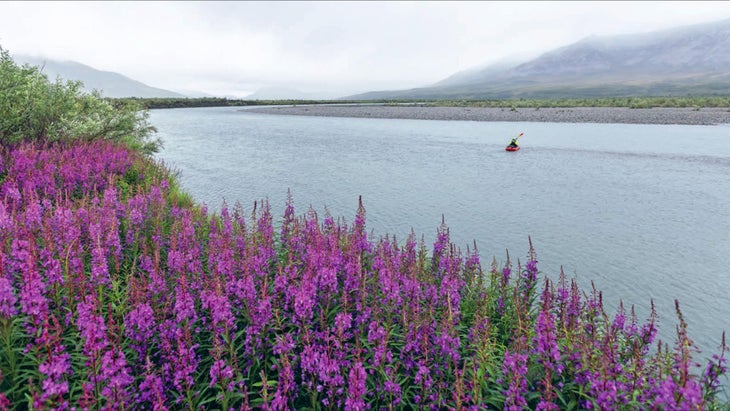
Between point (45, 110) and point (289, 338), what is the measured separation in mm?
18956

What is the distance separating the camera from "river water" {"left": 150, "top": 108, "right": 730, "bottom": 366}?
45.0 feet

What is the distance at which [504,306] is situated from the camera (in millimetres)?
8828

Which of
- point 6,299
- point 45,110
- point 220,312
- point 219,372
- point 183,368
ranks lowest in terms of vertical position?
point 183,368

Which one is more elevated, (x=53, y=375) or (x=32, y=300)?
(x=32, y=300)

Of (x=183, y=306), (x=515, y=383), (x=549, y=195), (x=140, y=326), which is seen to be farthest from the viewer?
(x=549, y=195)

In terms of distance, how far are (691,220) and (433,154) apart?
2236 cm

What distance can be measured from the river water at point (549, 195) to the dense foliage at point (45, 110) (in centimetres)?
570

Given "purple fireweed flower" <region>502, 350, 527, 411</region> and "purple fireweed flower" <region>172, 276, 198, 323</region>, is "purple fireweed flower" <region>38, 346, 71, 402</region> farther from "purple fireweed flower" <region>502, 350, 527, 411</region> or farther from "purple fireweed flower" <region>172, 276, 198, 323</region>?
"purple fireweed flower" <region>502, 350, 527, 411</region>

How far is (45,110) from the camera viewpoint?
17812mm

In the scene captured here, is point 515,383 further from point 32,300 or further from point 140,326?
point 32,300

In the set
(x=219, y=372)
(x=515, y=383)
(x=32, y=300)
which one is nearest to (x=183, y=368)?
(x=219, y=372)

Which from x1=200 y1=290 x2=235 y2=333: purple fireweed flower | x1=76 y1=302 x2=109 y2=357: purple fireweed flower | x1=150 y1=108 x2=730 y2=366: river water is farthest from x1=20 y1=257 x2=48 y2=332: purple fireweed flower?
x1=150 y1=108 x2=730 y2=366: river water

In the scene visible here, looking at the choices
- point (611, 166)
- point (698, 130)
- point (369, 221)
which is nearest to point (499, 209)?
point (369, 221)

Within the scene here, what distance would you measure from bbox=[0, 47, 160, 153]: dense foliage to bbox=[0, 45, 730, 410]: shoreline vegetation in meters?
9.14
